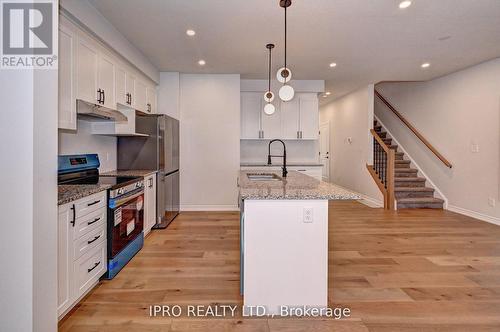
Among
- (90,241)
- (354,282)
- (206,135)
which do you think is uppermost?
(206,135)

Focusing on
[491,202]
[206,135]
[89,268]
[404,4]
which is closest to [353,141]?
[491,202]

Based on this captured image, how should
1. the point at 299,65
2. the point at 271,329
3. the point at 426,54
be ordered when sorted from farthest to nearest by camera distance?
the point at 299,65 < the point at 426,54 < the point at 271,329

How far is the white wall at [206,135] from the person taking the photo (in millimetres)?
5363

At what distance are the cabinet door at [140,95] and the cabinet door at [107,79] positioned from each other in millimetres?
770

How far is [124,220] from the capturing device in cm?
286

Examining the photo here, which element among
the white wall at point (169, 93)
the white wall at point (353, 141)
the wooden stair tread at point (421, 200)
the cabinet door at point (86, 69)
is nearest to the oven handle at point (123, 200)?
the cabinet door at point (86, 69)

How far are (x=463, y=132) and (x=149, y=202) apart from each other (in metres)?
5.57

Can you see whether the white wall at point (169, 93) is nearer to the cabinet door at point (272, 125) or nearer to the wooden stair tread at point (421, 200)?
the cabinet door at point (272, 125)

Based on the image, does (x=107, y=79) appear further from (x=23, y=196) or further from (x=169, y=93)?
(x=23, y=196)

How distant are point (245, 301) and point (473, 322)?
1622 millimetres

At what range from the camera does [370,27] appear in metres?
3.35

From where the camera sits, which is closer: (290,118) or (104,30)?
(104,30)

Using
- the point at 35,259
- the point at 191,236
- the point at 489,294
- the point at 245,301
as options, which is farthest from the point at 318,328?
the point at 191,236

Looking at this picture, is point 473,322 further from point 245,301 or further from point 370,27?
point 370,27
